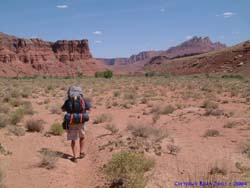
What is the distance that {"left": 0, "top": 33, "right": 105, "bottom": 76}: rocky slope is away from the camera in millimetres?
129500

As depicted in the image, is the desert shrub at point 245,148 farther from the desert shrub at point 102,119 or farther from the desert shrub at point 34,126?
the desert shrub at point 34,126

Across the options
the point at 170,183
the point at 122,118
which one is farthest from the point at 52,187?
the point at 122,118

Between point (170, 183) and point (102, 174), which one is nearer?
point (170, 183)

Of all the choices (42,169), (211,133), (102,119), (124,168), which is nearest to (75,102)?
(42,169)

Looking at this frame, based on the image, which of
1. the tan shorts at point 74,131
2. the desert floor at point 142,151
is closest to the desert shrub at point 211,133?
the desert floor at point 142,151

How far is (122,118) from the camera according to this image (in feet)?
49.9

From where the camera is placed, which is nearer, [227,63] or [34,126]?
[34,126]

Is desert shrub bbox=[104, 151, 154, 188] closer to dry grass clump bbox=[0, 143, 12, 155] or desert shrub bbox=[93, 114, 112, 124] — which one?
dry grass clump bbox=[0, 143, 12, 155]

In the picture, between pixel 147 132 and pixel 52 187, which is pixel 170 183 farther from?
pixel 147 132

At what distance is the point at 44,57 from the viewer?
141500mm

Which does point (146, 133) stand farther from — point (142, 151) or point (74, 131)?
point (74, 131)

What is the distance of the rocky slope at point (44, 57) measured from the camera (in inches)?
5098

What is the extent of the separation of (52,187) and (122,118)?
8969 millimetres

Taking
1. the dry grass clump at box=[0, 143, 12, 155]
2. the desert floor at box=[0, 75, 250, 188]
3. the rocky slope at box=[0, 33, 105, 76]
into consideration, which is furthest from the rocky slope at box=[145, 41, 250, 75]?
the dry grass clump at box=[0, 143, 12, 155]
